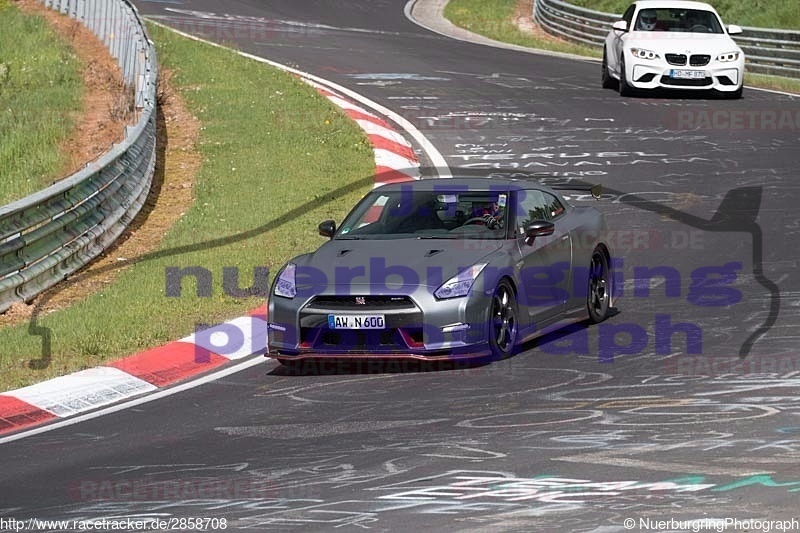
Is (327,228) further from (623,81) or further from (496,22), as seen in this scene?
(496,22)

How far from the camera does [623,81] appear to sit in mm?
25609

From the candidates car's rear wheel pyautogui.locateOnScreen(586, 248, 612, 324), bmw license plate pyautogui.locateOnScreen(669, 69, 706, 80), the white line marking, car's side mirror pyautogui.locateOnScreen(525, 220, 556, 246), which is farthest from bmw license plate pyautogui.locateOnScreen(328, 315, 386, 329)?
bmw license plate pyautogui.locateOnScreen(669, 69, 706, 80)

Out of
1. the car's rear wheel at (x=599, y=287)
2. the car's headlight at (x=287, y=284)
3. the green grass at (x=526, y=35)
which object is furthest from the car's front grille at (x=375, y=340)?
the green grass at (x=526, y=35)

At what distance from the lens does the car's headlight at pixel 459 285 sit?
10820mm

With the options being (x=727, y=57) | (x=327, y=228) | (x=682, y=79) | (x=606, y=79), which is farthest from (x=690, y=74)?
(x=327, y=228)

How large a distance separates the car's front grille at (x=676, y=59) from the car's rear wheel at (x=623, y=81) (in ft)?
2.47

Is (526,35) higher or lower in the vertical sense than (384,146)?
higher

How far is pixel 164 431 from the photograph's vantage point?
957 centimetres

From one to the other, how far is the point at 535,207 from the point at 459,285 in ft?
5.83

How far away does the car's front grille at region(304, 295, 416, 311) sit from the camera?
10.8 meters

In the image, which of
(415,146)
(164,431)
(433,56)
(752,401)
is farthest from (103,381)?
(433,56)

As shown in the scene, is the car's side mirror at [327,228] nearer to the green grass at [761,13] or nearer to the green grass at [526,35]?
the green grass at [526,35]
